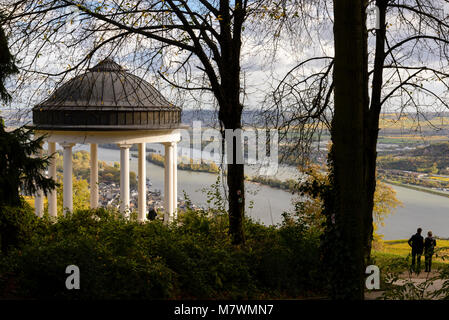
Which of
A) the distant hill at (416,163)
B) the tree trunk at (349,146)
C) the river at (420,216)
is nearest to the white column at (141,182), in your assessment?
the distant hill at (416,163)

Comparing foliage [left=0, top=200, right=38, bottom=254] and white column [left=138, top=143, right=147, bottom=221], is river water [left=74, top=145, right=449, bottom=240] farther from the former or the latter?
foliage [left=0, top=200, right=38, bottom=254]

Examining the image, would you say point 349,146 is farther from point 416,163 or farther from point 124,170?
point 124,170

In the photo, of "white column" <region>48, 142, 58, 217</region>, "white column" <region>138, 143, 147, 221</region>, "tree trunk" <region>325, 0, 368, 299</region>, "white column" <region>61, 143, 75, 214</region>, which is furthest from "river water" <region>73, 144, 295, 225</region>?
"tree trunk" <region>325, 0, 368, 299</region>

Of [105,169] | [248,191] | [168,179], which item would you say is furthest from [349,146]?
[105,169]

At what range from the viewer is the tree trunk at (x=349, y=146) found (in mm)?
7645

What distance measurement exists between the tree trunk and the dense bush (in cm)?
305

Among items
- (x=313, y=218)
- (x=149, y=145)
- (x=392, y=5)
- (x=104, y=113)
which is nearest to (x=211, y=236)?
(x=313, y=218)

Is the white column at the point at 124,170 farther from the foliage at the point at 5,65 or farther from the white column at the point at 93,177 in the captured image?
the foliage at the point at 5,65

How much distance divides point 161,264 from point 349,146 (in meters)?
4.88

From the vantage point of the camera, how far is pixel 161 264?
1022 cm

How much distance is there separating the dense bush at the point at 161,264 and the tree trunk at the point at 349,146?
3.05 meters

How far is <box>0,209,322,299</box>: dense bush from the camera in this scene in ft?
29.7
